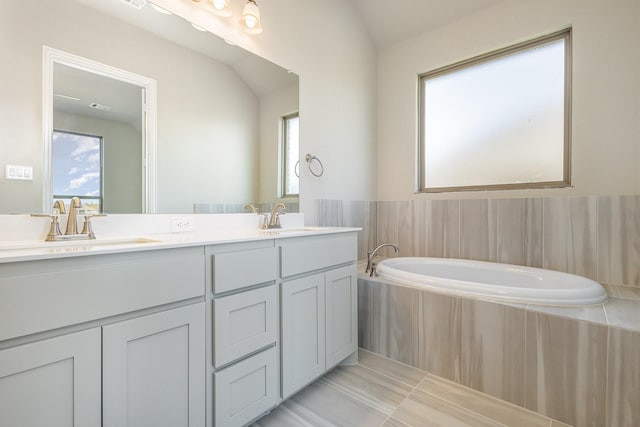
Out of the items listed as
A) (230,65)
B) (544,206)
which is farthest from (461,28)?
(230,65)

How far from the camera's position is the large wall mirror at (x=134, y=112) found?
1.13 m

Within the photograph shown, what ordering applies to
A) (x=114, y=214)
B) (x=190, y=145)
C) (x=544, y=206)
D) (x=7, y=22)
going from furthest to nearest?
(x=544, y=206), (x=190, y=145), (x=114, y=214), (x=7, y=22)

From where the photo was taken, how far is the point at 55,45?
1.19m

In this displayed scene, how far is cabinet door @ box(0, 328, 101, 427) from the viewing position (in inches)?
29.1

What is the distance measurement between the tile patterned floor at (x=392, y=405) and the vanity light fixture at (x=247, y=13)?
87.0 inches

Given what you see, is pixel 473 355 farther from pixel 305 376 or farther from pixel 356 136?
pixel 356 136

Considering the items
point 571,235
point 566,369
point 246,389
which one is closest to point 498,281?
point 571,235

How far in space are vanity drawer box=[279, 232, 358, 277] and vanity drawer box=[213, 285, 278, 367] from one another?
5.9 inches

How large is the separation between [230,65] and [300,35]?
0.78 metres

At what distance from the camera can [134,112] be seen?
142 centimetres

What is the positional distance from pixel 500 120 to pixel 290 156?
5.92ft

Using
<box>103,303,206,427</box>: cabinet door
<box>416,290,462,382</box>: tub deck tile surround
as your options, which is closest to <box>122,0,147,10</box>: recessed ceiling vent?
<box>103,303,206,427</box>: cabinet door

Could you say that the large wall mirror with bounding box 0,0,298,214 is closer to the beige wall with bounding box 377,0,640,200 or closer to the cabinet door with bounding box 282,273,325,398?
the cabinet door with bounding box 282,273,325,398

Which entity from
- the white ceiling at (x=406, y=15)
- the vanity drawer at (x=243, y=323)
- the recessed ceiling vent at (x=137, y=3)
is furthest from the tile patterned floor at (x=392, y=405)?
the white ceiling at (x=406, y=15)
